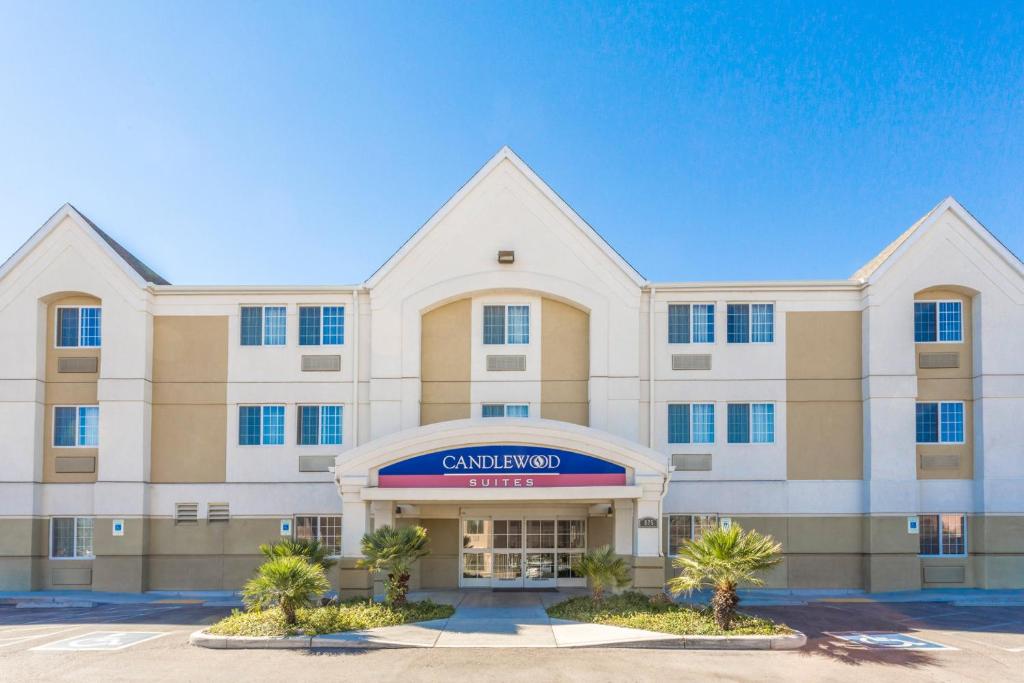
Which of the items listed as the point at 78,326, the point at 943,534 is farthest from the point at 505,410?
the point at 943,534

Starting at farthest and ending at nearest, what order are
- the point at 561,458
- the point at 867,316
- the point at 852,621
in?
the point at 867,316 → the point at 561,458 → the point at 852,621

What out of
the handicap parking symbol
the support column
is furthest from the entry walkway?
the handicap parking symbol

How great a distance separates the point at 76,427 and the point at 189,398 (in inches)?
142

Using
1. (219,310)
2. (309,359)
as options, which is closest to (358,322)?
(309,359)

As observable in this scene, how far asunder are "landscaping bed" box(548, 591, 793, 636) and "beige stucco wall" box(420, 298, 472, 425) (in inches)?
271

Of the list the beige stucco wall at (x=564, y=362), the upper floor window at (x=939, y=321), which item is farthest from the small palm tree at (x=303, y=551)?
the upper floor window at (x=939, y=321)

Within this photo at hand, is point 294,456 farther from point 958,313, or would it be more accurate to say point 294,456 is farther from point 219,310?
point 958,313

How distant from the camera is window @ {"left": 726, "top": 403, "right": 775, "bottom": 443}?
22406mm

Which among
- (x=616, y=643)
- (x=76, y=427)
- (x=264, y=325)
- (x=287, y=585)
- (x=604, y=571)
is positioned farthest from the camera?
(x=264, y=325)

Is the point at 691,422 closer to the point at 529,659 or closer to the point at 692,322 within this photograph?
the point at 692,322

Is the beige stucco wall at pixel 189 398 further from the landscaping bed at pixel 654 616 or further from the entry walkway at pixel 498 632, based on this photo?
the landscaping bed at pixel 654 616

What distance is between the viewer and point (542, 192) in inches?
874

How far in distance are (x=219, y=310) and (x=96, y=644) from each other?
416 inches

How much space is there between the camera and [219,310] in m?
22.8
